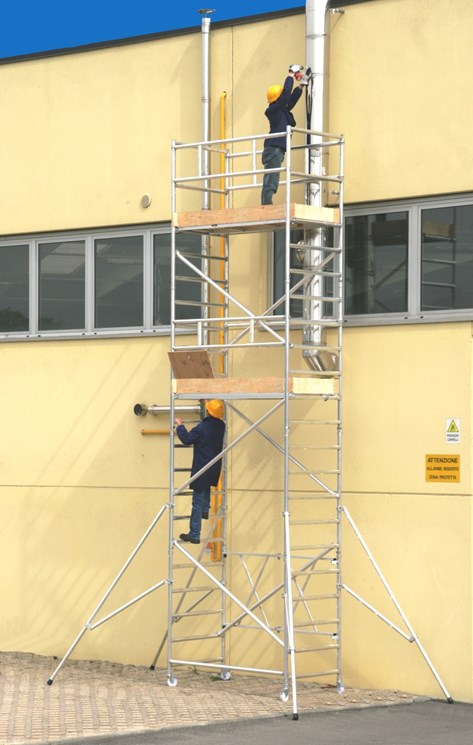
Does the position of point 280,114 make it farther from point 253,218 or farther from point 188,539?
point 188,539

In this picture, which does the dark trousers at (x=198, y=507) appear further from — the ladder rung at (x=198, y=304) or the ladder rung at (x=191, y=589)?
the ladder rung at (x=198, y=304)

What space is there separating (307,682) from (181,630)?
1.61 metres

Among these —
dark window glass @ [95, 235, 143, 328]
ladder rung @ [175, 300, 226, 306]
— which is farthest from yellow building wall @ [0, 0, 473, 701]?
ladder rung @ [175, 300, 226, 306]

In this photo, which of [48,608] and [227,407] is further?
[48,608]

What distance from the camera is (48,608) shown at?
15625 millimetres

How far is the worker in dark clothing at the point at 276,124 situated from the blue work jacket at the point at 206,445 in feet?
7.13

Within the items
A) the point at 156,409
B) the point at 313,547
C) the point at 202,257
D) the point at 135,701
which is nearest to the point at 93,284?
the point at 156,409

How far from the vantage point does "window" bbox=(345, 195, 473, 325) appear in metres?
13.2

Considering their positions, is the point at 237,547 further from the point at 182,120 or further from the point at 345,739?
the point at 182,120

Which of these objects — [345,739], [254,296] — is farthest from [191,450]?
[345,739]

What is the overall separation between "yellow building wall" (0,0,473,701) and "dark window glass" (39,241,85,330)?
0.28 m

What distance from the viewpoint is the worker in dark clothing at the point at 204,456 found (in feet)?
44.4

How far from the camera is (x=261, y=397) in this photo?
42.1 ft

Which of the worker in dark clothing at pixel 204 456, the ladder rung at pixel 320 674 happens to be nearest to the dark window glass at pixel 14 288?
the worker in dark clothing at pixel 204 456
